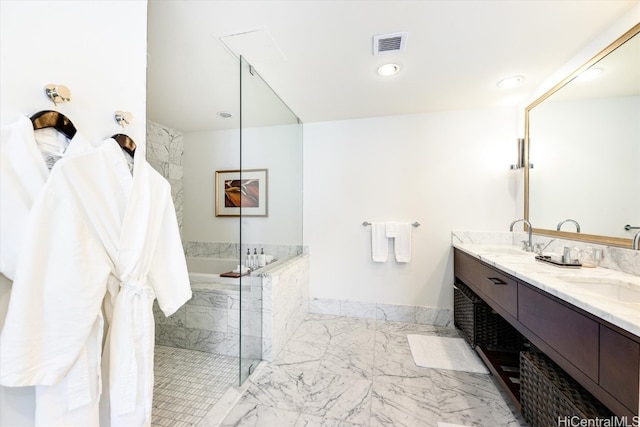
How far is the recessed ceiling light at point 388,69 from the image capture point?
72.9 inches

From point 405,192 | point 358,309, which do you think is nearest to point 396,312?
point 358,309

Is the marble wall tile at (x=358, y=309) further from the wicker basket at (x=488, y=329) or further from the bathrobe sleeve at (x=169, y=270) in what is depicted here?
the bathrobe sleeve at (x=169, y=270)

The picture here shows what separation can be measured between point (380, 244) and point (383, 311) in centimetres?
76

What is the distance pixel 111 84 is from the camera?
99 cm

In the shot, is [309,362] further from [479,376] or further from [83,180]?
[83,180]

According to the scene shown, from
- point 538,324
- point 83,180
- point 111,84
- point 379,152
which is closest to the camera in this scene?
point 83,180

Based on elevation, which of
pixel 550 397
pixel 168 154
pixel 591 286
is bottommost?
pixel 550 397

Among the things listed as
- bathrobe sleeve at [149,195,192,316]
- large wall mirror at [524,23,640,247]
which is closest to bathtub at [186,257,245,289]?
bathrobe sleeve at [149,195,192,316]

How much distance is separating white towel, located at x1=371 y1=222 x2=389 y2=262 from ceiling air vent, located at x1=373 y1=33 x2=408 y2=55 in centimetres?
167

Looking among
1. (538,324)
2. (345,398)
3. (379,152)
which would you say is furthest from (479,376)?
(379,152)

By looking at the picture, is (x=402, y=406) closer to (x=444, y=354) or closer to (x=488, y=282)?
(x=444, y=354)

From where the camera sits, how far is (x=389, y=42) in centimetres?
158

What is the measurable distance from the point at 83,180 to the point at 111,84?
0.43 m

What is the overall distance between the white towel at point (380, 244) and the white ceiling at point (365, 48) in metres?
1.29
